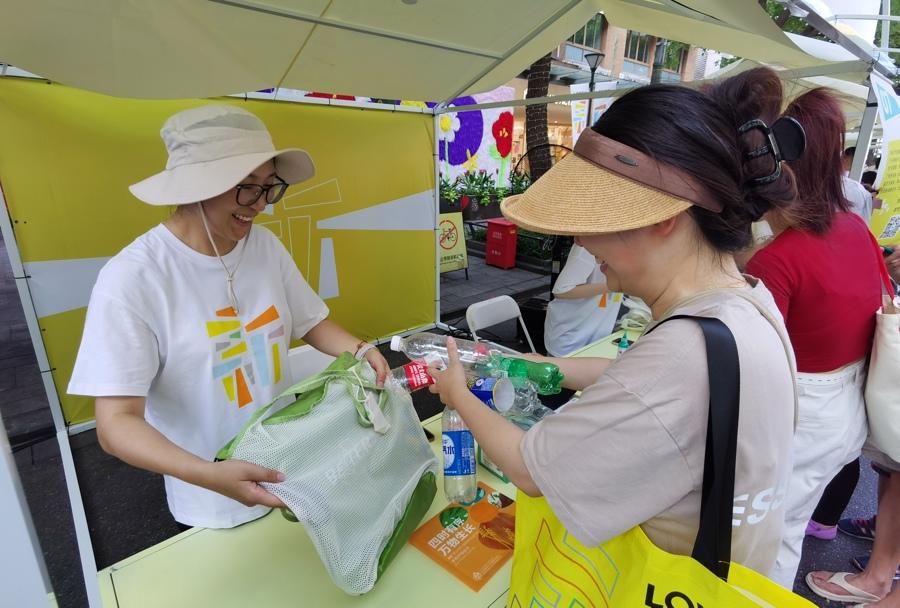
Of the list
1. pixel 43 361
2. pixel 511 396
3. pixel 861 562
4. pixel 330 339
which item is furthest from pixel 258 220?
pixel 861 562

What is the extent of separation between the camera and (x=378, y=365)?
146cm

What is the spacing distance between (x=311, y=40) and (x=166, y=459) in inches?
102

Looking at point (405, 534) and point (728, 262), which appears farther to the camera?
point (405, 534)

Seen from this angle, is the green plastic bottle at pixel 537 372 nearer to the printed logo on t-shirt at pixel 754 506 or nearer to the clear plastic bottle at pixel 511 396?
the clear plastic bottle at pixel 511 396

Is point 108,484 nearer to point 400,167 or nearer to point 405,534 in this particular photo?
point 405,534

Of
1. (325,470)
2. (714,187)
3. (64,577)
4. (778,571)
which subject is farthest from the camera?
(64,577)

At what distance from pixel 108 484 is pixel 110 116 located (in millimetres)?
2560

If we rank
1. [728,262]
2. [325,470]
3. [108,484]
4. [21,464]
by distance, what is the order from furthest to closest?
[21,464] → [108,484] → [325,470] → [728,262]

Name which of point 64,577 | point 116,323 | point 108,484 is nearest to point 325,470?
point 116,323

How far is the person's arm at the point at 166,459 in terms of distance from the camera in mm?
909

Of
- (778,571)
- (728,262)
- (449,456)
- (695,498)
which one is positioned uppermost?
(728,262)

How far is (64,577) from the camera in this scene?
2.30m

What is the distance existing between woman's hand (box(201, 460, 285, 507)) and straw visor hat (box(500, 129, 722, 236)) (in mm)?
734

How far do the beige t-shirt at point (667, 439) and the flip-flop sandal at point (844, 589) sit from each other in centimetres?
217
